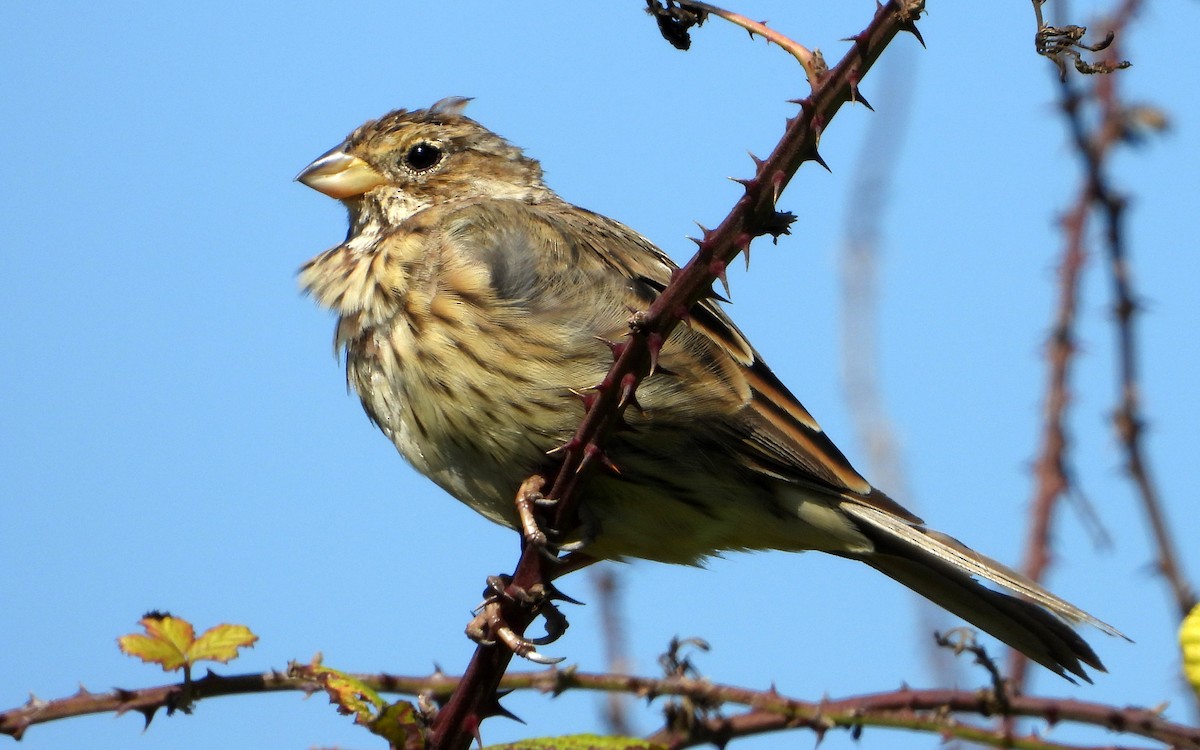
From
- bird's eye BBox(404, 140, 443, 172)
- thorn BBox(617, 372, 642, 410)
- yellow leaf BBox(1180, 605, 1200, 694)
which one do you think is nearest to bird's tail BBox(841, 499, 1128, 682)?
yellow leaf BBox(1180, 605, 1200, 694)

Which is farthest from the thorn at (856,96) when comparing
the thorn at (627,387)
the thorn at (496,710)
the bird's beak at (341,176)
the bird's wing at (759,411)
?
the bird's beak at (341,176)

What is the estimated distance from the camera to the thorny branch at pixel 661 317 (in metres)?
1.93

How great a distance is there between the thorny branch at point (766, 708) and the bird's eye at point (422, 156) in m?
2.61

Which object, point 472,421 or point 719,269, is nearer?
point 719,269

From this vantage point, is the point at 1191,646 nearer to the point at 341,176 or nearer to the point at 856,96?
the point at 856,96

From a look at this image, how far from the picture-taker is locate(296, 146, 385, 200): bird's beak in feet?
15.6

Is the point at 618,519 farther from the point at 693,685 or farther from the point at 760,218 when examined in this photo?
the point at 760,218

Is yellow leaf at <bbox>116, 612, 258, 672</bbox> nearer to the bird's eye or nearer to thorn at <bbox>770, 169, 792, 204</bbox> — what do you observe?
Answer: thorn at <bbox>770, 169, 792, 204</bbox>

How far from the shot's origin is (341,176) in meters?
4.78

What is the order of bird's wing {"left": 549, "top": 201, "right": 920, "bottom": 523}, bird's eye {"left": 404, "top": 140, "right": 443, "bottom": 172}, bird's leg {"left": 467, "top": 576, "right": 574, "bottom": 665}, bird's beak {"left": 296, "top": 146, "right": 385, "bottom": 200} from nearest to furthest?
1. bird's leg {"left": 467, "top": 576, "right": 574, "bottom": 665}
2. bird's wing {"left": 549, "top": 201, "right": 920, "bottom": 523}
3. bird's beak {"left": 296, "top": 146, "right": 385, "bottom": 200}
4. bird's eye {"left": 404, "top": 140, "right": 443, "bottom": 172}

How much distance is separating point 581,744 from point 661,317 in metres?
0.70

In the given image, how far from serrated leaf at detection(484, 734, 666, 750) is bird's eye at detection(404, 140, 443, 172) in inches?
110

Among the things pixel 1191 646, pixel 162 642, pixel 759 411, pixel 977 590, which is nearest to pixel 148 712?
pixel 162 642

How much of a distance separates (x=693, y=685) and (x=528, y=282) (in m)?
1.64
